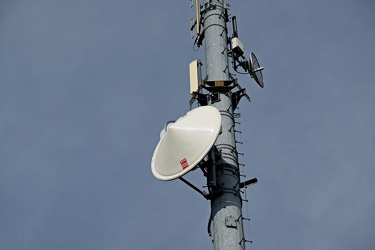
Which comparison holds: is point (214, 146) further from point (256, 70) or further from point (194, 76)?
point (256, 70)

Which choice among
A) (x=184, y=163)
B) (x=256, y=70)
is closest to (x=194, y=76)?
(x=256, y=70)

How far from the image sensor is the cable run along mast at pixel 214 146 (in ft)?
63.2

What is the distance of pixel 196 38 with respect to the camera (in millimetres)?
26609

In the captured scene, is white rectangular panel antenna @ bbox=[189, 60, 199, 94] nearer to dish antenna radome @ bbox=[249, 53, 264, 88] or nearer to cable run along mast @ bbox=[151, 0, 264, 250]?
cable run along mast @ bbox=[151, 0, 264, 250]

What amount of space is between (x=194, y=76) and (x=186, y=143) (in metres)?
4.50

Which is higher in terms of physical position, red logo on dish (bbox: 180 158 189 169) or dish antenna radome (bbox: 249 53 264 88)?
dish antenna radome (bbox: 249 53 264 88)

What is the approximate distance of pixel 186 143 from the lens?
19.7m

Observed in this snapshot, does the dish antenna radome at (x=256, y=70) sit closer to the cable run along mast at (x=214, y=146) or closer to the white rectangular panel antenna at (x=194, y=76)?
the cable run along mast at (x=214, y=146)

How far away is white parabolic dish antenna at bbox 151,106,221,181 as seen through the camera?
19047mm

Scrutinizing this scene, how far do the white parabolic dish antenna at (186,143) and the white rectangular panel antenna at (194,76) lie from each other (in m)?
2.57

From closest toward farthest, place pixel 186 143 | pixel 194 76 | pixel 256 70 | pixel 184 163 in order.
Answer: pixel 184 163
pixel 186 143
pixel 194 76
pixel 256 70

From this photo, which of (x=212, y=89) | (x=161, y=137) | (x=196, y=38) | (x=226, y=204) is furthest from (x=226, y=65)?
(x=226, y=204)

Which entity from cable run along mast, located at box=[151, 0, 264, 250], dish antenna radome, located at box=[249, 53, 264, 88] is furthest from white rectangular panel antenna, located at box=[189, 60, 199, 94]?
dish antenna radome, located at box=[249, 53, 264, 88]

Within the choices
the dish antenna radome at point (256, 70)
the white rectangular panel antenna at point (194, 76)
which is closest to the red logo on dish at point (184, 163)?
the white rectangular panel antenna at point (194, 76)
